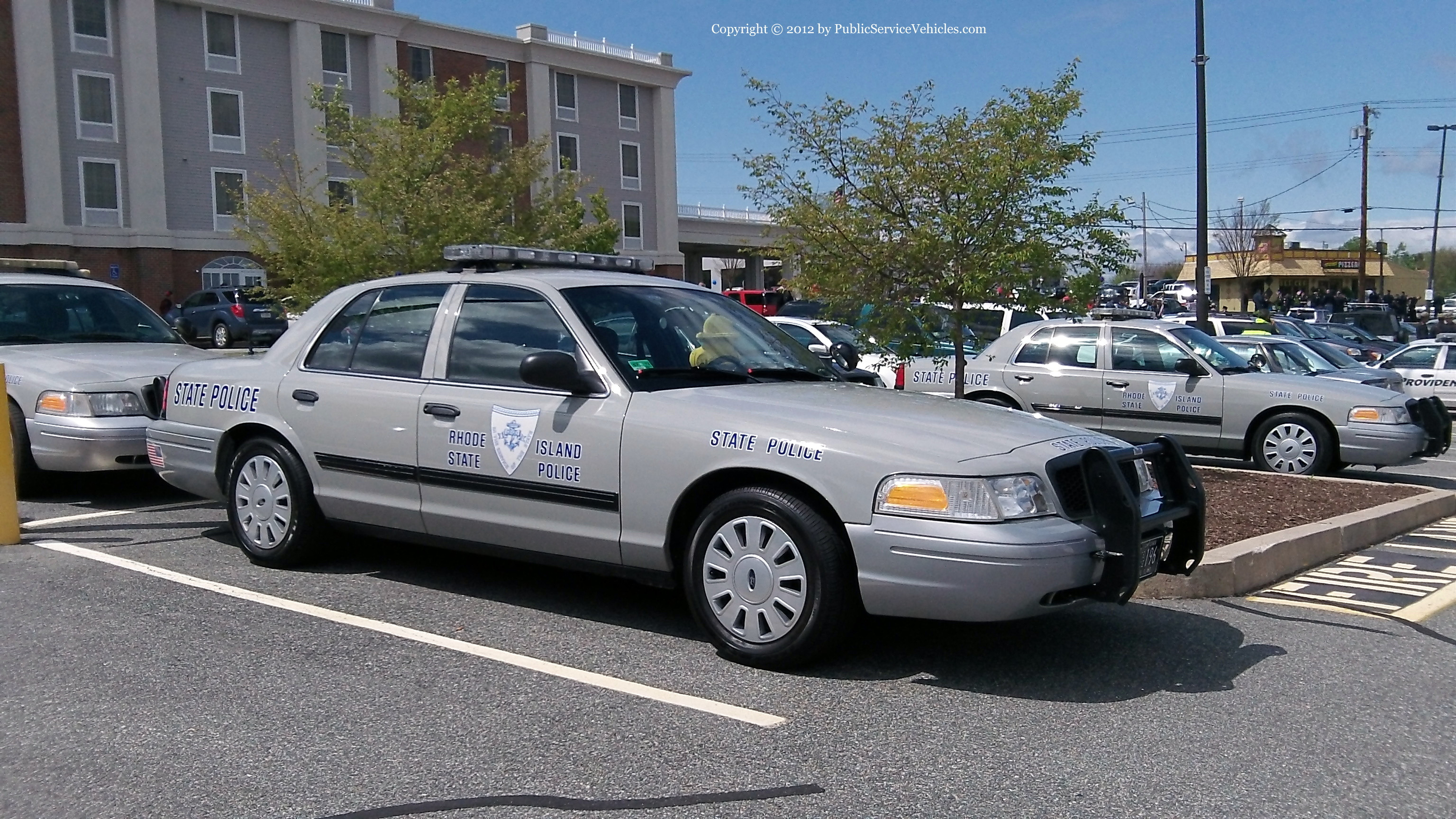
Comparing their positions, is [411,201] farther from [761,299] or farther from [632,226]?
[632,226]

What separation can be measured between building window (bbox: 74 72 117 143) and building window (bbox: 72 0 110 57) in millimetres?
811

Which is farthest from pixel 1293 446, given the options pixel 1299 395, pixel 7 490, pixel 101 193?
pixel 101 193

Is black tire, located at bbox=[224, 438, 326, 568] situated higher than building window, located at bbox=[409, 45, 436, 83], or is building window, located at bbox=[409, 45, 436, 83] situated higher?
building window, located at bbox=[409, 45, 436, 83]

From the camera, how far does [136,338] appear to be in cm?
994

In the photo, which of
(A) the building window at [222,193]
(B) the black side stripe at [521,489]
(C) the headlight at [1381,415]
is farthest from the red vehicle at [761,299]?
(B) the black side stripe at [521,489]

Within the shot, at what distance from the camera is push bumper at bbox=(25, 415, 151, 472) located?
27.5ft

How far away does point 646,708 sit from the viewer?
468cm

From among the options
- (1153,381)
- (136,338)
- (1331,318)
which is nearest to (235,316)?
(136,338)

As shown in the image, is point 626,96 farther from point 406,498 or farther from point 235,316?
point 406,498

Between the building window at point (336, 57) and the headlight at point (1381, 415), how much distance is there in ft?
133

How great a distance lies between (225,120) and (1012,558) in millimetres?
44221

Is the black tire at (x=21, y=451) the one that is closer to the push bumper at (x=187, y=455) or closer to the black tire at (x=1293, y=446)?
the push bumper at (x=187, y=455)

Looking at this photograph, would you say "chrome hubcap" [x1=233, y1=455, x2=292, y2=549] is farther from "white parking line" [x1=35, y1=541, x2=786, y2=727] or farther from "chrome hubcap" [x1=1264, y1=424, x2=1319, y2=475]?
"chrome hubcap" [x1=1264, y1=424, x2=1319, y2=475]

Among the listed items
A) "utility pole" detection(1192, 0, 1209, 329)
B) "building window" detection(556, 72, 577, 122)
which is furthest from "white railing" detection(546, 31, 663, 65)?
"utility pole" detection(1192, 0, 1209, 329)
